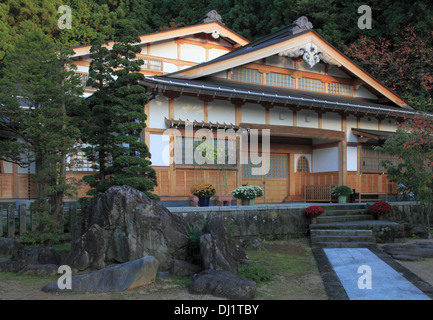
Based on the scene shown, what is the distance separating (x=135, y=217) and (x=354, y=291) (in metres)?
4.28

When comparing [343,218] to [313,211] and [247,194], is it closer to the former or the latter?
[313,211]

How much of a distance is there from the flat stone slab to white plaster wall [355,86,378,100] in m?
9.55

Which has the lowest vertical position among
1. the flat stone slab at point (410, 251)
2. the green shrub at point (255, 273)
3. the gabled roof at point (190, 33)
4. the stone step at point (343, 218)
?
the flat stone slab at point (410, 251)

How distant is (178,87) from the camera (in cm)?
1297

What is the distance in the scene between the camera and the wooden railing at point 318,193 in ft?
56.1

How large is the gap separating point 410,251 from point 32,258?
8736mm

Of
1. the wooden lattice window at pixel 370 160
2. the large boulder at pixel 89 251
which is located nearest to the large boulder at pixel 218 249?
the large boulder at pixel 89 251

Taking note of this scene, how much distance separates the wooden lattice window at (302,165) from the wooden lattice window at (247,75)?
14.4 ft

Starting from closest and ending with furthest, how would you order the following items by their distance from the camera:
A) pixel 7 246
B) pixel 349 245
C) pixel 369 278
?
pixel 369 278 < pixel 7 246 < pixel 349 245

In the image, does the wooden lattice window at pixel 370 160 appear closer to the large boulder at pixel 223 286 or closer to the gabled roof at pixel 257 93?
the gabled roof at pixel 257 93

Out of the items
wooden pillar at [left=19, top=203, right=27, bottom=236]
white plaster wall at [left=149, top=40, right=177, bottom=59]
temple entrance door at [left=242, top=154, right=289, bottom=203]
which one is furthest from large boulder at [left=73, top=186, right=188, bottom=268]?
white plaster wall at [left=149, top=40, right=177, bottom=59]

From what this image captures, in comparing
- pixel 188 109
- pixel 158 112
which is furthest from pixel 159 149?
pixel 188 109

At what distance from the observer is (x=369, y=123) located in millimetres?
17734

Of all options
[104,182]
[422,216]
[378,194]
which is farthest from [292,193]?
[104,182]
